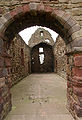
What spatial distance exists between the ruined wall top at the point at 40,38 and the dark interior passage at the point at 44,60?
634mm

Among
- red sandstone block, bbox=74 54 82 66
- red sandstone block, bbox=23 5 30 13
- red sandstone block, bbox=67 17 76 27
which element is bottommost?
red sandstone block, bbox=74 54 82 66

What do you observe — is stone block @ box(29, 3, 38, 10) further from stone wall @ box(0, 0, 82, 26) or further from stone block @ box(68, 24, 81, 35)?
stone block @ box(68, 24, 81, 35)

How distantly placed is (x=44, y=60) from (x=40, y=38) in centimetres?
390

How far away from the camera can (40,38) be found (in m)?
18.6

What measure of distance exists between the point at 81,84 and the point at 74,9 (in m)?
1.89

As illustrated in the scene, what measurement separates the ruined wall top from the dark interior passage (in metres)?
0.63

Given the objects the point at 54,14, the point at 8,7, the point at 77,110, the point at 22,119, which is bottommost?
the point at 22,119

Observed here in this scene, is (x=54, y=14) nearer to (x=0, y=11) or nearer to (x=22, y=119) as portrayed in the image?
(x=0, y=11)

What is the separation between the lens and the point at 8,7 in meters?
2.76

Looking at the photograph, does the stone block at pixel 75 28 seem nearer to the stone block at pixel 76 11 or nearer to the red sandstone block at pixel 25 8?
the stone block at pixel 76 11

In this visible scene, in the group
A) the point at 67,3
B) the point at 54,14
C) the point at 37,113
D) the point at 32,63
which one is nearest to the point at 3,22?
the point at 54,14

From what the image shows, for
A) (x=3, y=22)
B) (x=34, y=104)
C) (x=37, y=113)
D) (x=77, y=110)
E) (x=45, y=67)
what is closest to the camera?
(x=77, y=110)

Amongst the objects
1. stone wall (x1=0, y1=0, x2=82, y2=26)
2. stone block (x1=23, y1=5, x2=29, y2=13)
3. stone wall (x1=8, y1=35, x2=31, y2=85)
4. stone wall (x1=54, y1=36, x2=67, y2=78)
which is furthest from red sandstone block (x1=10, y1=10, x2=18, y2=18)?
stone wall (x1=54, y1=36, x2=67, y2=78)

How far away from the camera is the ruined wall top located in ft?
59.5
